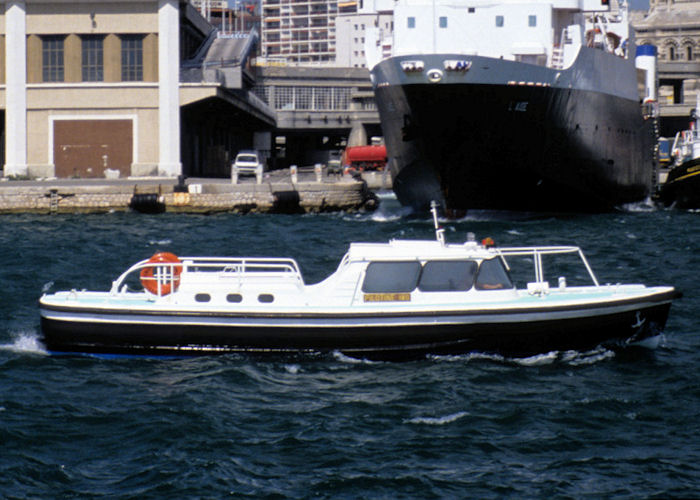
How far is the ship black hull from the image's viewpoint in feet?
156

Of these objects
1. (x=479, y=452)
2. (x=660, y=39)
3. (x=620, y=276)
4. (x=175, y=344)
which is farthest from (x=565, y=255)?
(x=660, y=39)

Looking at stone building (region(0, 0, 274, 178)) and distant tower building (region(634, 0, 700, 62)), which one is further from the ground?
distant tower building (region(634, 0, 700, 62))

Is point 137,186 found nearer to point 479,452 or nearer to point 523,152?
point 523,152

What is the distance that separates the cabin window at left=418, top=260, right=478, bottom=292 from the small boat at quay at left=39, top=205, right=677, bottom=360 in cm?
2

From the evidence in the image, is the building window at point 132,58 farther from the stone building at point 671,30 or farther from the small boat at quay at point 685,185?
the stone building at point 671,30

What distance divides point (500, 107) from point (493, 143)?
5.08 feet

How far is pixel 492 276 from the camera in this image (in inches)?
824

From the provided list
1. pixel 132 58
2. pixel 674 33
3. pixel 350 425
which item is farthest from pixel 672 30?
pixel 350 425

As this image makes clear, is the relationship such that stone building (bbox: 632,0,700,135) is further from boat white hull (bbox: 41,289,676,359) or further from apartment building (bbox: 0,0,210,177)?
boat white hull (bbox: 41,289,676,359)

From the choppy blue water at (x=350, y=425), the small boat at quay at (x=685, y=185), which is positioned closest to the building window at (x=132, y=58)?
the small boat at quay at (x=685, y=185)

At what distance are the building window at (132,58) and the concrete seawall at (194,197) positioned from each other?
33.3ft

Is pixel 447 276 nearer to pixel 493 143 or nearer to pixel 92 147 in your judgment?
pixel 493 143

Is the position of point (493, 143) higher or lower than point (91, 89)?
lower

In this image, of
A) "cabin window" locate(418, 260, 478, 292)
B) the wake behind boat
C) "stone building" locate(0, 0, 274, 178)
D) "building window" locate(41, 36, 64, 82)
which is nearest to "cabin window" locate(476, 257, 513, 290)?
"cabin window" locate(418, 260, 478, 292)
